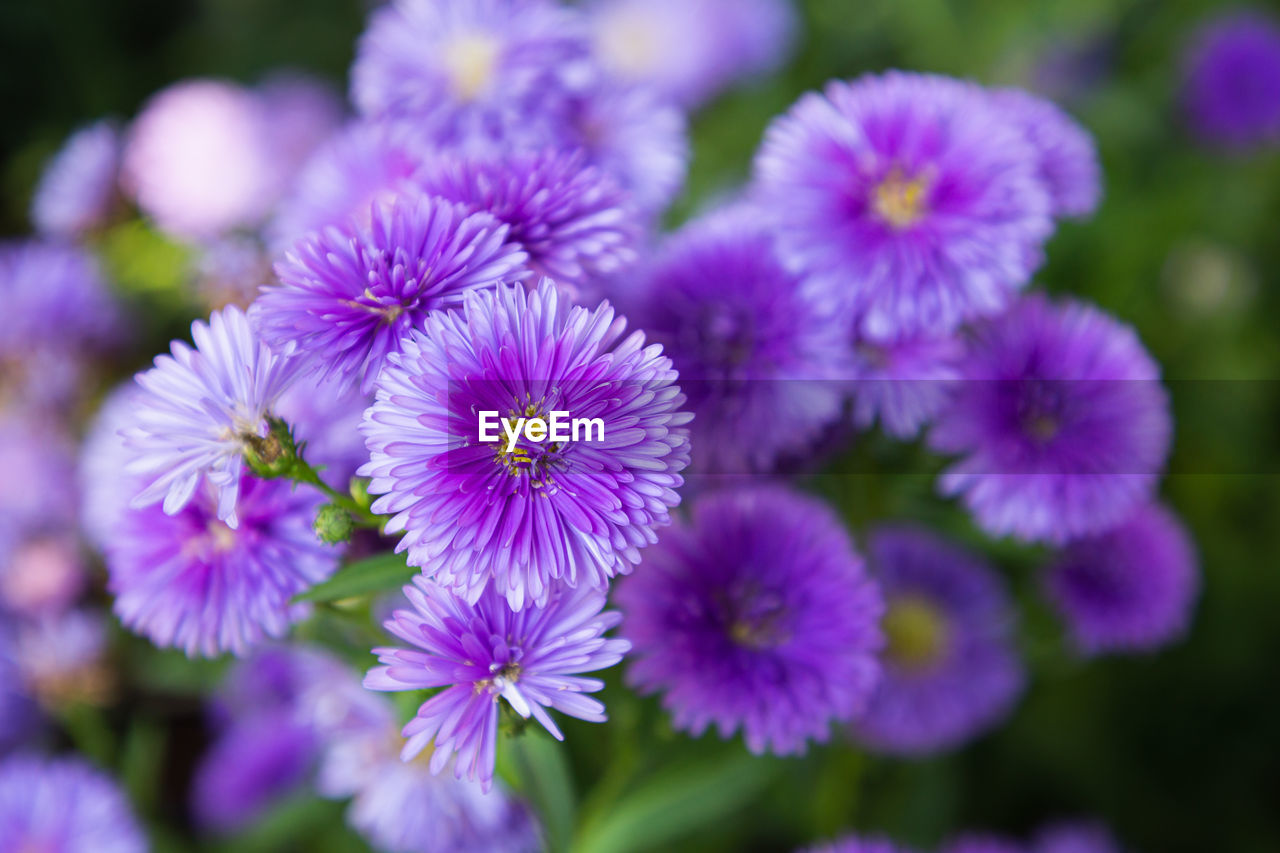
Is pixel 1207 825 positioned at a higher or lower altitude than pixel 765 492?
lower

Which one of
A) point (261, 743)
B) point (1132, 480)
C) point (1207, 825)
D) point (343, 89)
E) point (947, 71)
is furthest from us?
point (343, 89)

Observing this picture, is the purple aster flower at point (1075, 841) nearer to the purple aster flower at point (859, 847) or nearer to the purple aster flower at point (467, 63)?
the purple aster flower at point (859, 847)

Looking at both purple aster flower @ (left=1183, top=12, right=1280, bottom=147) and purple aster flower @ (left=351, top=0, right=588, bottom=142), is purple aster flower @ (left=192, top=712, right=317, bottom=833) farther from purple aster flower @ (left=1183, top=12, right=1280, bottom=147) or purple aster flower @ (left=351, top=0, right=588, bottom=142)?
purple aster flower @ (left=1183, top=12, right=1280, bottom=147)

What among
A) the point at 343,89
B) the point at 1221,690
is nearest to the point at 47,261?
the point at 343,89

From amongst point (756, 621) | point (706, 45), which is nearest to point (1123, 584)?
point (756, 621)

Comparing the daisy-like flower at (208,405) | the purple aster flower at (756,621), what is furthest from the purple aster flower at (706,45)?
the daisy-like flower at (208,405)

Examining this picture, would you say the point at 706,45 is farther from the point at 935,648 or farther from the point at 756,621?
the point at 756,621

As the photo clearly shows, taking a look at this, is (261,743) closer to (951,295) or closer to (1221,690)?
(951,295)

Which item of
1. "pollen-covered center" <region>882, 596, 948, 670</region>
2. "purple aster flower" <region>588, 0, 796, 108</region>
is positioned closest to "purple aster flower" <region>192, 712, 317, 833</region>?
"pollen-covered center" <region>882, 596, 948, 670</region>
